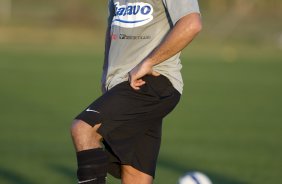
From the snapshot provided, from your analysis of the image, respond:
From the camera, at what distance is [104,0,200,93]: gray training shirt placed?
6.05 metres

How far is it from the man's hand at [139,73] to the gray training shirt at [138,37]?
0.17 metres

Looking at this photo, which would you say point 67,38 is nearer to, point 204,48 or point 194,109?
point 204,48

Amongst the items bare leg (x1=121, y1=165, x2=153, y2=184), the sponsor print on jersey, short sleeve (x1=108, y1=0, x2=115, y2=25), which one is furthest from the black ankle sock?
short sleeve (x1=108, y1=0, x2=115, y2=25)

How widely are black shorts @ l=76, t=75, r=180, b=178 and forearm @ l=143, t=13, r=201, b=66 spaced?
31 cm

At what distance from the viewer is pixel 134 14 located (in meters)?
6.11

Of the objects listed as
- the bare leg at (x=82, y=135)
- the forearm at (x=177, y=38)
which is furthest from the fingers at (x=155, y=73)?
the bare leg at (x=82, y=135)

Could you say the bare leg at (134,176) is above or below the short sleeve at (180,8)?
below

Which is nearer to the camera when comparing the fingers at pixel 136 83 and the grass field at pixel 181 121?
the fingers at pixel 136 83

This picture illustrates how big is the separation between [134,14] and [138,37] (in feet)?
0.57

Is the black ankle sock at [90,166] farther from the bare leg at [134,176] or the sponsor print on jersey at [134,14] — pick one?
the sponsor print on jersey at [134,14]

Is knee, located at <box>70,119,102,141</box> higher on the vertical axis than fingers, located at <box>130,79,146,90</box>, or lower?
lower

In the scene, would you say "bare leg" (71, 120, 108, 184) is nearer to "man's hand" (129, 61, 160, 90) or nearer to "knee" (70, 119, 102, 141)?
"knee" (70, 119, 102, 141)

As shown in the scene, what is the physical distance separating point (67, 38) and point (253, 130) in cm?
3312

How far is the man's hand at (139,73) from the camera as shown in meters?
5.80
